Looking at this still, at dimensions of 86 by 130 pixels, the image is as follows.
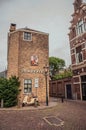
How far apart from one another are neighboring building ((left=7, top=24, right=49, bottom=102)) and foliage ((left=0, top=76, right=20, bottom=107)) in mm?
1805

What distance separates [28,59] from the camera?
17906mm

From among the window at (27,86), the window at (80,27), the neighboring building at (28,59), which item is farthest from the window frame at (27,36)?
the window at (80,27)

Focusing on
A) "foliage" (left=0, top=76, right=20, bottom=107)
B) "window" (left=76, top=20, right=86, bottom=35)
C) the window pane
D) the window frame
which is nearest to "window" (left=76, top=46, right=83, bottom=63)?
"window" (left=76, top=20, right=86, bottom=35)

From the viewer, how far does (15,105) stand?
15.1 meters

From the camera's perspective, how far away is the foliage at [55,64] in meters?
45.5

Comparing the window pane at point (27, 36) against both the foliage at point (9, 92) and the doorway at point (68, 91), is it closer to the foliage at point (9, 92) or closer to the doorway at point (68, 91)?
the foliage at point (9, 92)

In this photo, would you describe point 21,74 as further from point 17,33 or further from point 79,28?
point 79,28

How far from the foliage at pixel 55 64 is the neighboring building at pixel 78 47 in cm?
2373

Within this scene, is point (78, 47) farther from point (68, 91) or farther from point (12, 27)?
point (12, 27)

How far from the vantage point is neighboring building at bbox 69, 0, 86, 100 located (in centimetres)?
1888

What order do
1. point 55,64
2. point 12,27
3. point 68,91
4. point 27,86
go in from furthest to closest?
1. point 55,64
2. point 68,91
3. point 12,27
4. point 27,86

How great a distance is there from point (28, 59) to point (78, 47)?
6.95 meters

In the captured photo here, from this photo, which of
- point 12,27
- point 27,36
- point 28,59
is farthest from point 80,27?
point 12,27

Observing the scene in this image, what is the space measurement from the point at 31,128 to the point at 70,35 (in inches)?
674
